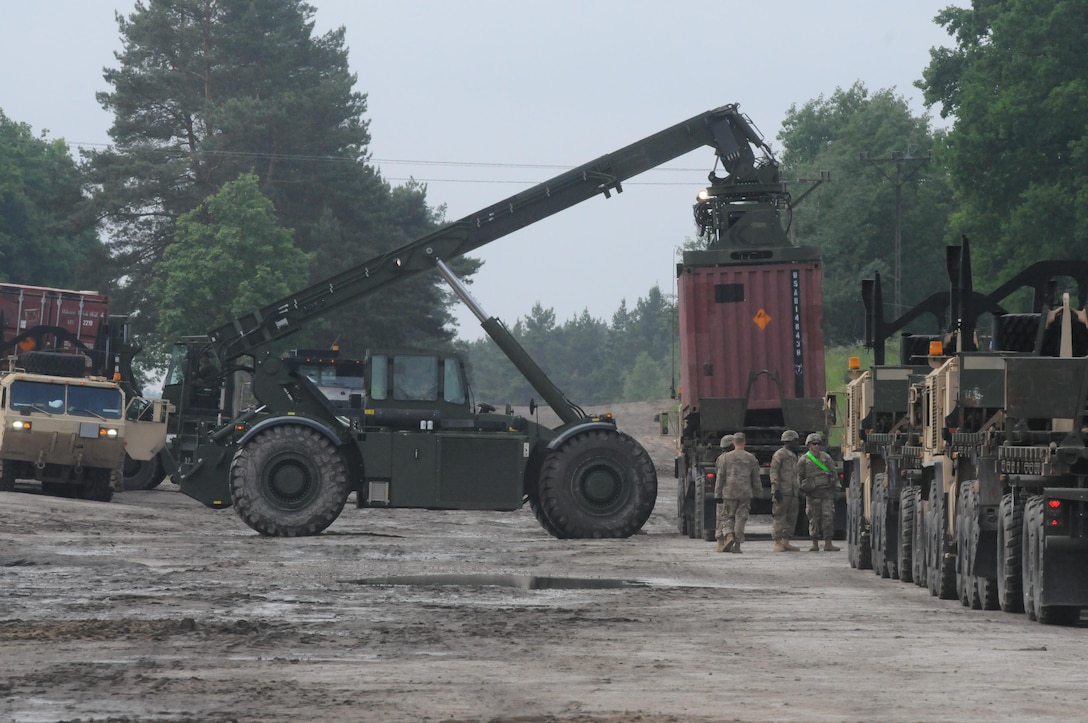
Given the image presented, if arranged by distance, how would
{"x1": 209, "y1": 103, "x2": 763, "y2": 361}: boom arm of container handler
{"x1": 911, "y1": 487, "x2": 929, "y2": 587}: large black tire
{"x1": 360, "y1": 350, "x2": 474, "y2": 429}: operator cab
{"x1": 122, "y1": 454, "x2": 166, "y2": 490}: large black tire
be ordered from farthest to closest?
{"x1": 122, "y1": 454, "x2": 166, "y2": 490}: large black tire, {"x1": 209, "y1": 103, "x2": 763, "y2": 361}: boom arm of container handler, {"x1": 360, "y1": 350, "x2": 474, "y2": 429}: operator cab, {"x1": 911, "y1": 487, "x2": 929, "y2": 587}: large black tire

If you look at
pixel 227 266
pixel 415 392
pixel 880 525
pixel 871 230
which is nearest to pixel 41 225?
pixel 227 266

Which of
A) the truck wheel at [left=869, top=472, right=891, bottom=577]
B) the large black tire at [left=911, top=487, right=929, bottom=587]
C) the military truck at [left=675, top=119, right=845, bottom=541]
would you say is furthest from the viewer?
the military truck at [left=675, top=119, right=845, bottom=541]

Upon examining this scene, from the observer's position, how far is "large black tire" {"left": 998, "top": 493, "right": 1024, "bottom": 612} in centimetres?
1445

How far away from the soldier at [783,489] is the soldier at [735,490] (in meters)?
0.59

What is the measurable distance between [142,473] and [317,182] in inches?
1511

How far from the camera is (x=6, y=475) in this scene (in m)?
34.1

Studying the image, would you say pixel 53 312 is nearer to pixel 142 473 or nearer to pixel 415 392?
pixel 142 473

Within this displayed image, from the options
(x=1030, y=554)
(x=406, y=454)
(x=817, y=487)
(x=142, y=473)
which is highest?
(x=142, y=473)

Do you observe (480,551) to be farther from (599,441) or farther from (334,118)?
(334,118)

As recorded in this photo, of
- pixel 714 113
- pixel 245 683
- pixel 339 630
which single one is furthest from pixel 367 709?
pixel 714 113

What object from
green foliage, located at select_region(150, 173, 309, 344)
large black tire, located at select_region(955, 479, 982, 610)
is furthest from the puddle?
green foliage, located at select_region(150, 173, 309, 344)

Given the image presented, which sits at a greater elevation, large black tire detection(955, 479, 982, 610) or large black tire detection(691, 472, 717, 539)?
large black tire detection(691, 472, 717, 539)

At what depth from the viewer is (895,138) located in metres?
95.5

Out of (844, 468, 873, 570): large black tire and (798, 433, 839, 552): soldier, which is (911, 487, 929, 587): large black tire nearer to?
(844, 468, 873, 570): large black tire
